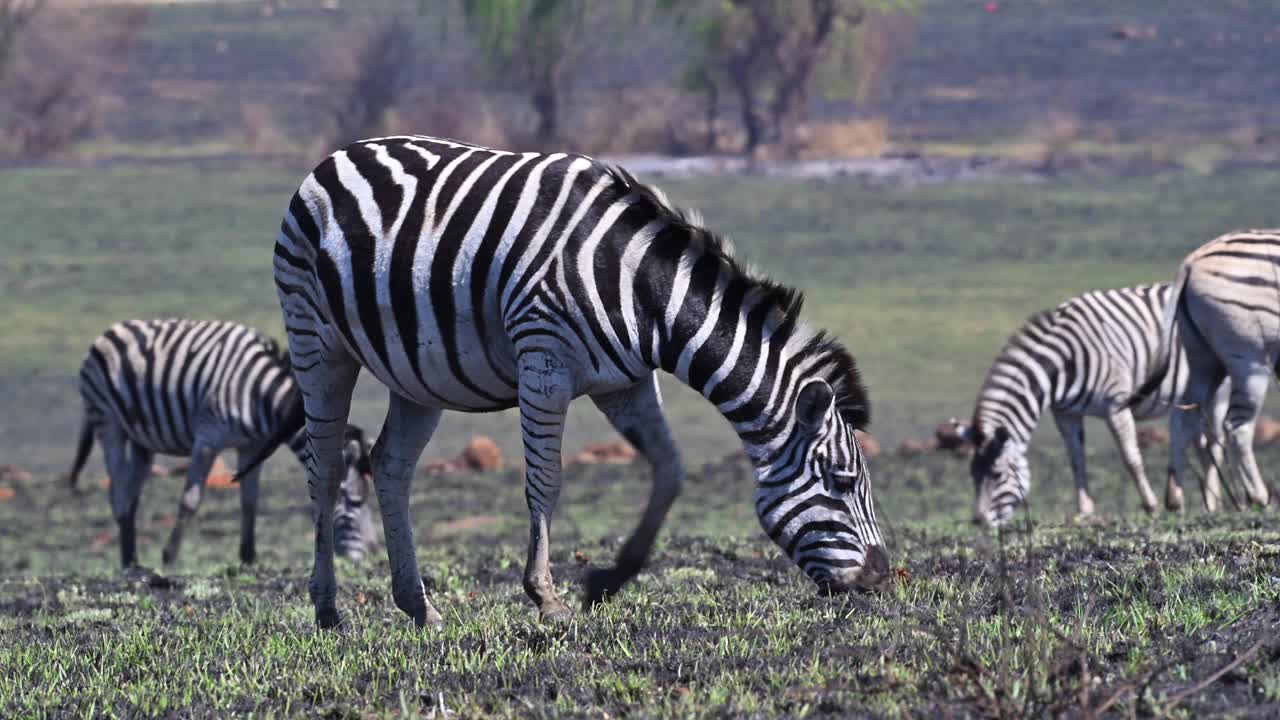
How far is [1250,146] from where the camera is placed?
174 feet

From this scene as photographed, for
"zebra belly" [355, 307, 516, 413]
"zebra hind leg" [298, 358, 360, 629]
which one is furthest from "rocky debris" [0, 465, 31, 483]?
"zebra belly" [355, 307, 516, 413]

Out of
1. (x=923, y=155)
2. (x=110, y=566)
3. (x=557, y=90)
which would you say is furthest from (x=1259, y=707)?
(x=557, y=90)

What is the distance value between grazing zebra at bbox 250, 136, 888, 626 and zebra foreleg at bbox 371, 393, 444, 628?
5cm

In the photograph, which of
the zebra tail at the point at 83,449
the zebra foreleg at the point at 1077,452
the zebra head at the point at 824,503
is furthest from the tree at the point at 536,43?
the zebra head at the point at 824,503

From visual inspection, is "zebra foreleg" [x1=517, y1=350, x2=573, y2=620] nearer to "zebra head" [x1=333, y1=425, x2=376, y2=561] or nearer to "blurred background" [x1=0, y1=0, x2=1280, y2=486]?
"zebra head" [x1=333, y1=425, x2=376, y2=561]

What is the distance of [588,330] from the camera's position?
616cm

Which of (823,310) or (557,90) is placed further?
(557,90)

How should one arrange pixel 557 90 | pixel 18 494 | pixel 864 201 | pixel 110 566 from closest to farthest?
pixel 110 566, pixel 18 494, pixel 864 201, pixel 557 90

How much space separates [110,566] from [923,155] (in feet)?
139

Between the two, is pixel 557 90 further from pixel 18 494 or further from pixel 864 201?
pixel 18 494

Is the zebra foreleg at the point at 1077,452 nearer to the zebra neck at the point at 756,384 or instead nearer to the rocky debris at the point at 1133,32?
the zebra neck at the point at 756,384

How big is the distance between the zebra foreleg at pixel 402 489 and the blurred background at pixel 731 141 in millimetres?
11159

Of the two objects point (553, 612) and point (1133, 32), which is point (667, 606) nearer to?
point (553, 612)

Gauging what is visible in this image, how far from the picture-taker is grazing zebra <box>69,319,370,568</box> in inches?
509
